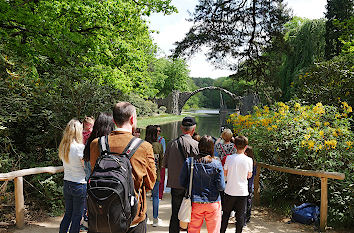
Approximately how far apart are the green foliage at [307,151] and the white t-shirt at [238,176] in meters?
1.81

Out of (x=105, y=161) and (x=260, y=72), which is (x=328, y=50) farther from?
(x=105, y=161)

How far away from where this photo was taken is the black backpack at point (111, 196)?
5.83ft

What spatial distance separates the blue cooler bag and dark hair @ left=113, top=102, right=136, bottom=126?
3.92 metres

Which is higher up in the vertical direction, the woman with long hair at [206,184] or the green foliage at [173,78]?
the green foliage at [173,78]

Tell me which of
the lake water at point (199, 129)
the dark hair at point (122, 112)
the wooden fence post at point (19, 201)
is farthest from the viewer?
the lake water at point (199, 129)

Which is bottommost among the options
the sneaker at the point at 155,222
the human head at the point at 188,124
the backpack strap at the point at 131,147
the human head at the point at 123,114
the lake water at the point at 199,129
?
the lake water at the point at 199,129

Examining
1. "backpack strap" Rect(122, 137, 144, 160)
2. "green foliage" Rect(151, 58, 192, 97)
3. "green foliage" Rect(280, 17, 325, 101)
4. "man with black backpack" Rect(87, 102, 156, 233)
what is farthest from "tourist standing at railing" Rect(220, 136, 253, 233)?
"green foliage" Rect(151, 58, 192, 97)

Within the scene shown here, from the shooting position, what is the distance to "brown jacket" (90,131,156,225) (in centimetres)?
198

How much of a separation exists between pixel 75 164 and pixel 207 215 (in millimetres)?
1584

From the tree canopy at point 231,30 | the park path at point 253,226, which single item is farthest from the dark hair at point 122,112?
the tree canopy at point 231,30

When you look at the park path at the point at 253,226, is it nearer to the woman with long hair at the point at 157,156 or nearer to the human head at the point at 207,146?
the woman with long hair at the point at 157,156

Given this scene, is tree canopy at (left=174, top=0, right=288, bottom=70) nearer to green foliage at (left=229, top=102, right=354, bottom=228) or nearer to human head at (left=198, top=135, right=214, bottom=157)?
green foliage at (left=229, top=102, right=354, bottom=228)

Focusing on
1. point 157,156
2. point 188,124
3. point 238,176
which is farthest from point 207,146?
point 157,156

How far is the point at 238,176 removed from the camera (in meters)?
3.57
